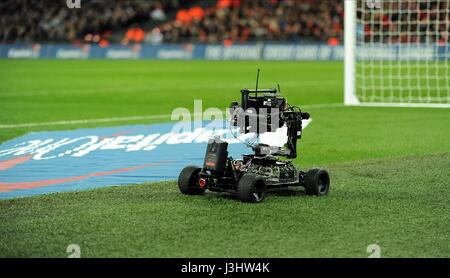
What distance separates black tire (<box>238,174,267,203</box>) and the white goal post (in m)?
11.5

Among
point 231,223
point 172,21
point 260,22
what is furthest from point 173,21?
point 231,223

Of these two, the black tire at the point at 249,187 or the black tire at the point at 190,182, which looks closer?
the black tire at the point at 249,187

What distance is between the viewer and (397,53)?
2855 cm

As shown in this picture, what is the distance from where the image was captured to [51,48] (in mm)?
46281

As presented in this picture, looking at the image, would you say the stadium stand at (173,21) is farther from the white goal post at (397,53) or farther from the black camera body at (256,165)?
the black camera body at (256,165)

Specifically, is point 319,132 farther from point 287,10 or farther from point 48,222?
point 287,10

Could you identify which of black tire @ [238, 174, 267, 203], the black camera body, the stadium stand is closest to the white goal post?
the black camera body

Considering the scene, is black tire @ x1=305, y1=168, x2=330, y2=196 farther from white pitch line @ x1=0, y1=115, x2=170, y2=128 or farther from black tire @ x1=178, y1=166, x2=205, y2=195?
white pitch line @ x1=0, y1=115, x2=170, y2=128

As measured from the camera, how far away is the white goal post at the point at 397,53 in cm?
1965

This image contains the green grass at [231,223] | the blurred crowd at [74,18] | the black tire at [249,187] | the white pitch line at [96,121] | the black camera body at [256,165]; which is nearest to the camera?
the green grass at [231,223]

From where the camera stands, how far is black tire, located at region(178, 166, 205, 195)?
331 inches

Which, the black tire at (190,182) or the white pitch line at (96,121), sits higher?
the black tire at (190,182)

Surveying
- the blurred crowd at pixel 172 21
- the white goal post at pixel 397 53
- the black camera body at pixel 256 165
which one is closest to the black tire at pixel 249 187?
the black camera body at pixel 256 165

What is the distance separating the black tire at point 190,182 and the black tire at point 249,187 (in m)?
0.57
